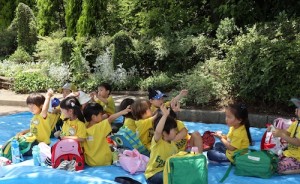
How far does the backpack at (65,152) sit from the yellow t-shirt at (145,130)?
91 cm

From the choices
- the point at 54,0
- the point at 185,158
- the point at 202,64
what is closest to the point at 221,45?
Result: the point at 202,64

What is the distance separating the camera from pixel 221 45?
10.3m

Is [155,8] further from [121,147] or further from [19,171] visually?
[19,171]

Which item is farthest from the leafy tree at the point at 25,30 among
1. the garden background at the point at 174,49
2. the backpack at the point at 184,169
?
the backpack at the point at 184,169

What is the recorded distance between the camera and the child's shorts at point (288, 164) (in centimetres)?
517

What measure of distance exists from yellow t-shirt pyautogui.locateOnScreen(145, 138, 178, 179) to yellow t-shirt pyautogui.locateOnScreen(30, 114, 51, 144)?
210 centimetres

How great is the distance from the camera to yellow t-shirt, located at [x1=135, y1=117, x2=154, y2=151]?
5.81 metres

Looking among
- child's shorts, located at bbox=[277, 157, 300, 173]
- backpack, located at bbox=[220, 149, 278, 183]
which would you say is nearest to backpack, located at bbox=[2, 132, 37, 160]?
backpack, located at bbox=[220, 149, 278, 183]

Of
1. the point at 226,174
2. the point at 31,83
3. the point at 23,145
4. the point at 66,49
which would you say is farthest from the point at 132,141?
the point at 66,49

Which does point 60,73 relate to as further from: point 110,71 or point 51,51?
point 51,51

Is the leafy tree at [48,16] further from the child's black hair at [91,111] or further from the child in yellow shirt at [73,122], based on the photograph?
the child's black hair at [91,111]

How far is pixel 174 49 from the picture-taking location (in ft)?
38.1

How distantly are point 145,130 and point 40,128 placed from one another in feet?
5.24

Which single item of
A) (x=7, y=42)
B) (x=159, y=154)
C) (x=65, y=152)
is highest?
(x=7, y=42)
